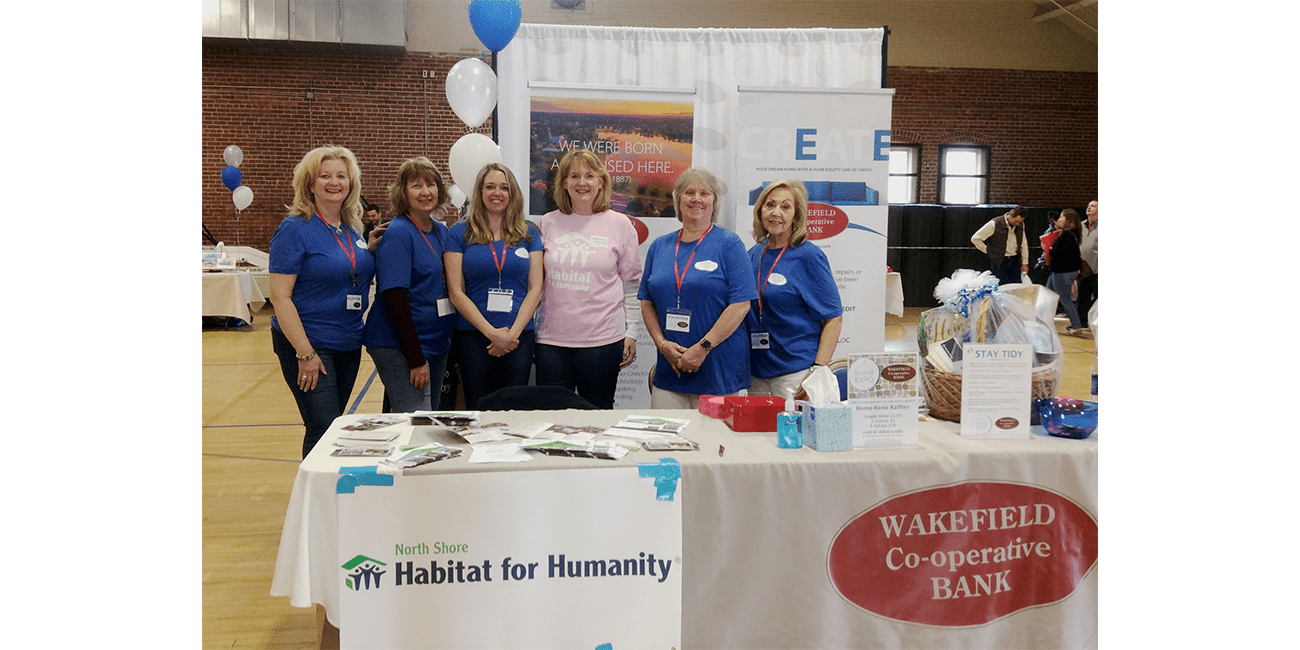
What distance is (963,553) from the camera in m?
1.77

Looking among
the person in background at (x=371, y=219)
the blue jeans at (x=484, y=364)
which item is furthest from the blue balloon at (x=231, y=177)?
the blue jeans at (x=484, y=364)

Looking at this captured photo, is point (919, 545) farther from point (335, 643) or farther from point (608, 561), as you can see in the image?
point (335, 643)

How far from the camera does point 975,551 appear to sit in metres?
1.77

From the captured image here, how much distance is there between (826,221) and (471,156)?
5.52 feet

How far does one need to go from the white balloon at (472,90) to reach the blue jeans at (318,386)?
1.55m

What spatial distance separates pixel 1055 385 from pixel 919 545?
0.57m

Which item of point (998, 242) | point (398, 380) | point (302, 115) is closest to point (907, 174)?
point (998, 242)

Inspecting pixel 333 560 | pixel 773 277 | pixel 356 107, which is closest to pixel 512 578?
pixel 333 560

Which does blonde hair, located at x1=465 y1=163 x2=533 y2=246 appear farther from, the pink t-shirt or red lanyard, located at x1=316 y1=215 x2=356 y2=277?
red lanyard, located at x1=316 y1=215 x2=356 y2=277

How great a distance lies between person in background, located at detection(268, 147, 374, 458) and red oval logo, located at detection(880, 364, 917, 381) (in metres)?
1.71

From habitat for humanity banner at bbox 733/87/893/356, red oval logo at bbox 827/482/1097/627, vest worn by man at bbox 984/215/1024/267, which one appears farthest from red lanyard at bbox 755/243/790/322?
vest worn by man at bbox 984/215/1024/267

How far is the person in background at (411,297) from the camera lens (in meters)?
2.81

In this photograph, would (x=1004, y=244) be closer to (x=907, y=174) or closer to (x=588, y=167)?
(x=907, y=174)

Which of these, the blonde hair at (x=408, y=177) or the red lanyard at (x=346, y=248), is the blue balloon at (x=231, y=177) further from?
the red lanyard at (x=346, y=248)
